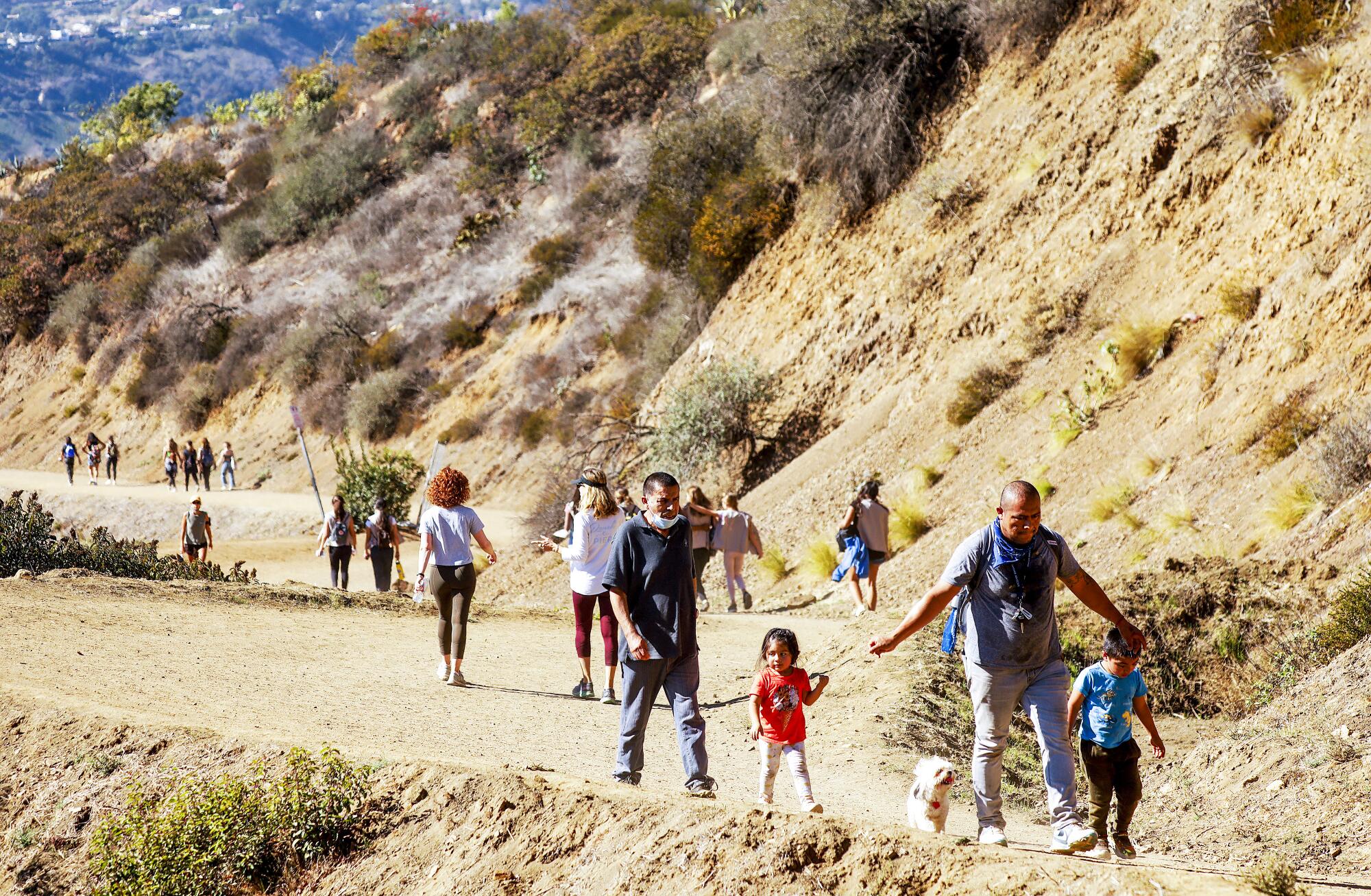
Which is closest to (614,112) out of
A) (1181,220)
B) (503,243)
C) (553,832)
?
(503,243)

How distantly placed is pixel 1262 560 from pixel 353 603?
1015 centimetres

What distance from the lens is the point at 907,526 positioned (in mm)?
16094

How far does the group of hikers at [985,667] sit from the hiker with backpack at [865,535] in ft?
19.7

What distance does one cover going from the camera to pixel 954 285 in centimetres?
2081

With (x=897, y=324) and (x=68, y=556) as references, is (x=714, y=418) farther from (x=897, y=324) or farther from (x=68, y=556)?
(x=68, y=556)

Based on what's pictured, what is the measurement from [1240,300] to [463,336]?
85.3ft

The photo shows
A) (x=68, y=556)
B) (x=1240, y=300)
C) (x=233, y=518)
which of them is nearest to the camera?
(x=1240, y=300)

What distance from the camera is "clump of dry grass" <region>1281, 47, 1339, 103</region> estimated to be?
52.4 ft

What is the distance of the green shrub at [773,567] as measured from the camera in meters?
17.1

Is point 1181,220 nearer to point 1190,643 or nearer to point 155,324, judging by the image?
point 1190,643

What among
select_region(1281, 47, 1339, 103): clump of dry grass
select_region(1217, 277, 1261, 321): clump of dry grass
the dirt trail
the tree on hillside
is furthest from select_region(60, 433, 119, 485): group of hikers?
the tree on hillside

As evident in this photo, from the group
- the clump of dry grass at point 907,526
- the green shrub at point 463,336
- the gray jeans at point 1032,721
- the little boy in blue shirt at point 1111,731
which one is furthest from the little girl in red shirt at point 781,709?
the green shrub at point 463,336

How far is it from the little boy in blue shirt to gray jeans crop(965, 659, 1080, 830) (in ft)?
0.63

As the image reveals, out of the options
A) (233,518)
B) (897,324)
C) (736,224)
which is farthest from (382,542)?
(233,518)
